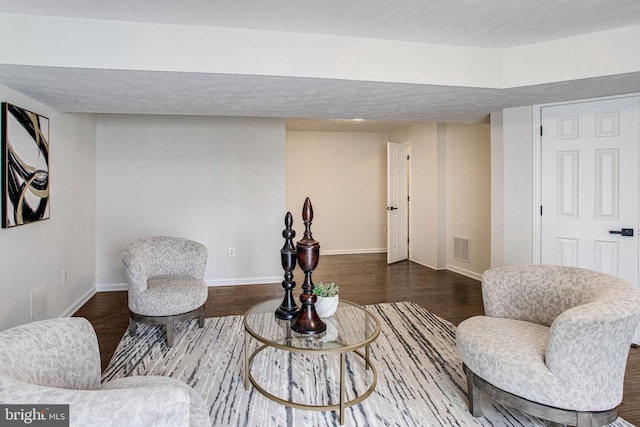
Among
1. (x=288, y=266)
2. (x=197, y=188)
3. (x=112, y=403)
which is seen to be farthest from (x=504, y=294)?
(x=197, y=188)

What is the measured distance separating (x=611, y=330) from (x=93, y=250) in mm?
4928

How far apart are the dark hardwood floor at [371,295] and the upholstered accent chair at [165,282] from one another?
422 millimetres

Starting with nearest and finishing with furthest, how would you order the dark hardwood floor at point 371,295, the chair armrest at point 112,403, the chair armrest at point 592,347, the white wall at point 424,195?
1. the chair armrest at point 112,403
2. the chair armrest at point 592,347
3. the dark hardwood floor at point 371,295
4. the white wall at point 424,195

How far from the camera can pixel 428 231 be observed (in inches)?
229

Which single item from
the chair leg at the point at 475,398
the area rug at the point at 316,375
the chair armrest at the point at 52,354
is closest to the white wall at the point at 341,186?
the area rug at the point at 316,375

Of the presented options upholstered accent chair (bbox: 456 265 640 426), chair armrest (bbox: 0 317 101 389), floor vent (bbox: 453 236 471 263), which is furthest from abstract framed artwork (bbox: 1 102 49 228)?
floor vent (bbox: 453 236 471 263)

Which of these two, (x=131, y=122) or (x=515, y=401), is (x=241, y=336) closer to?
(x=515, y=401)

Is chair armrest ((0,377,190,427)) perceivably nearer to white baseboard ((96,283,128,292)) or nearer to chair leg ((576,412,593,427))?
chair leg ((576,412,593,427))

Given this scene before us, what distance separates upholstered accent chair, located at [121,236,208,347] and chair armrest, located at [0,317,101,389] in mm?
1273

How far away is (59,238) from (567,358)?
4024 mm

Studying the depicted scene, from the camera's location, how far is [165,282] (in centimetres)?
310

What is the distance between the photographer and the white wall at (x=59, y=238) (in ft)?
8.63

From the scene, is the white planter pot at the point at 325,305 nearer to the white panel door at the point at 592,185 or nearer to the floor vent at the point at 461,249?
the white panel door at the point at 592,185

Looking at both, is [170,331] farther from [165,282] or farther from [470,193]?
[470,193]
